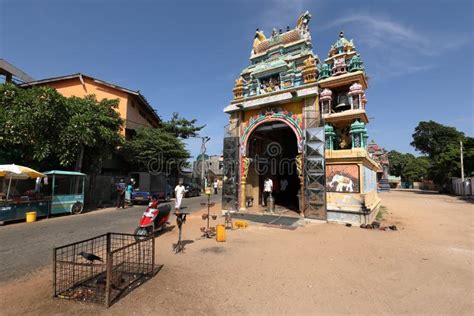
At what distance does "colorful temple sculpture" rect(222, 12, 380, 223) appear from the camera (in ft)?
35.5

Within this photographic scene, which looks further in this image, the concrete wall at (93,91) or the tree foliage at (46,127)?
the concrete wall at (93,91)

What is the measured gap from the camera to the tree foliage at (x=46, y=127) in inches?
476

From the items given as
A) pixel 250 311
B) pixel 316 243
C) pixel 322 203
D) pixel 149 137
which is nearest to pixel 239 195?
pixel 322 203

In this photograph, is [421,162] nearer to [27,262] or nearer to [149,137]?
[149,137]

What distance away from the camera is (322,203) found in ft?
35.4


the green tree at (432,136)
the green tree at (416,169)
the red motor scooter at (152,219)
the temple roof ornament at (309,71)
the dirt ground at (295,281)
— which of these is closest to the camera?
the dirt ground at (295,281)

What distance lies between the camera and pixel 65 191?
1323 cm

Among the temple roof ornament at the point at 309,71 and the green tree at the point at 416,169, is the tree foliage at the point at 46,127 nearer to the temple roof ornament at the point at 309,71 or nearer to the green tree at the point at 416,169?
the temple roof ornament at the point at 309,71

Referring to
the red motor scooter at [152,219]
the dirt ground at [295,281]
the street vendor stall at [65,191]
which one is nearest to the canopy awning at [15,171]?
the street vendor stall at [65,191]

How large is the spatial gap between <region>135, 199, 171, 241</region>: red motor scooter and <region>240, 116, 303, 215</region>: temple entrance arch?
17.1 feet

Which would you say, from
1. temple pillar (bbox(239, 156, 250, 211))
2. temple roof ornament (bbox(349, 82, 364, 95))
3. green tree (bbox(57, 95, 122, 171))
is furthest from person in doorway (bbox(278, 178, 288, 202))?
green tree (bbox(57, 95, 122, 171))

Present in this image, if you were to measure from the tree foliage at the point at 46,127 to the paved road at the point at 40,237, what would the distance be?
421 centimetres

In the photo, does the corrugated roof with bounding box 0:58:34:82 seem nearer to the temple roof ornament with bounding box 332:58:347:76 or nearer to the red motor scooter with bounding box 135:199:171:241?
the red motor scooter with bounding box 135:199:171:241

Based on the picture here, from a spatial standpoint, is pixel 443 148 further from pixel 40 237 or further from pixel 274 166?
pixel 40 237
